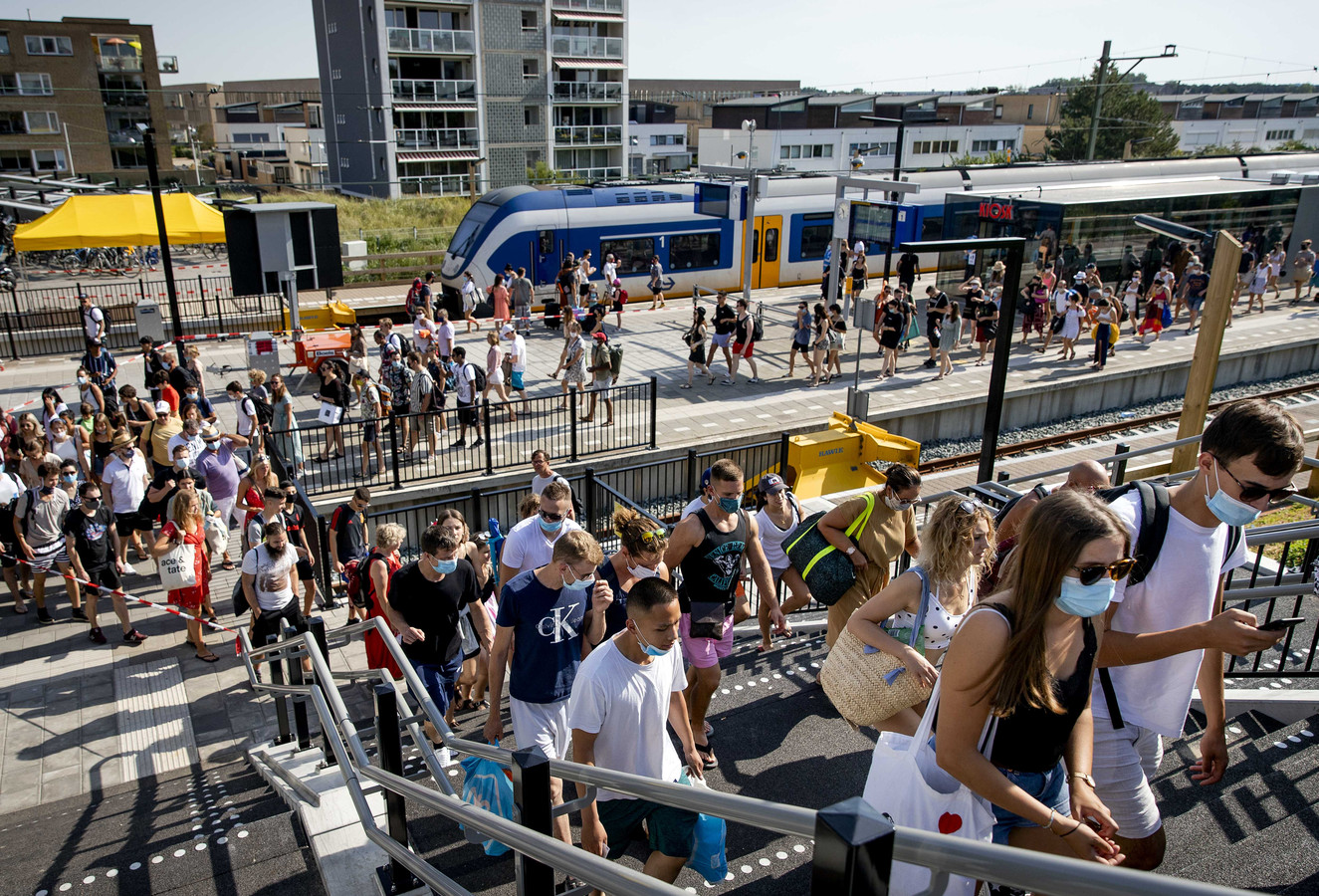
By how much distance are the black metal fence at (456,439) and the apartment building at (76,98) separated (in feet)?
171

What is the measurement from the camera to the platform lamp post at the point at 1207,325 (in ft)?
30.5

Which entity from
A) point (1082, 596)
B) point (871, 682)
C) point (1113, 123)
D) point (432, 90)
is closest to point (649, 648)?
point (871, 682)

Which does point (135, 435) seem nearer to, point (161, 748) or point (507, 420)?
point (507, 420)

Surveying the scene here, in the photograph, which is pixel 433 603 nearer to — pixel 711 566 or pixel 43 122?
pixel 711 566

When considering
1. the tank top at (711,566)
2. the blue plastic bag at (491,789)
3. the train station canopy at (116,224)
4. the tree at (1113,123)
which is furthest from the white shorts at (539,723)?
the tree at (1113,123)

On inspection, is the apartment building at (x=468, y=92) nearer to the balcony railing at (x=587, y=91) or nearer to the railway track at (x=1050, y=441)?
the balcony railing at (x=587, y=91)

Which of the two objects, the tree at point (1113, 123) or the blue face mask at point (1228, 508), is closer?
the blue face mask at point (1228, 508)

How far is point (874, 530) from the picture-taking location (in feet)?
17.6

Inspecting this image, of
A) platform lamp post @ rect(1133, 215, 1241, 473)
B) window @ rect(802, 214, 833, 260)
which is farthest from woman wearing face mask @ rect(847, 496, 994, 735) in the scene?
window @ rect(802, 214, 833, 260)

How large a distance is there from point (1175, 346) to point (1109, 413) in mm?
4024

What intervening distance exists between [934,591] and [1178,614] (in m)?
1.04

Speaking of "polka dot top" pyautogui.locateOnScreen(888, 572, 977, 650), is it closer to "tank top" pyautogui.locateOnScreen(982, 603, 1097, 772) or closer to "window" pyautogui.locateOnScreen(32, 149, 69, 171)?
"tank top" pyautogui.locateOnScreen(982, 603, 1097, 772)

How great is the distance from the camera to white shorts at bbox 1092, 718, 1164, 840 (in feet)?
10.4

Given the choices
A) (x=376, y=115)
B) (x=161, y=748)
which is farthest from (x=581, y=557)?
(x=376, y=115)
